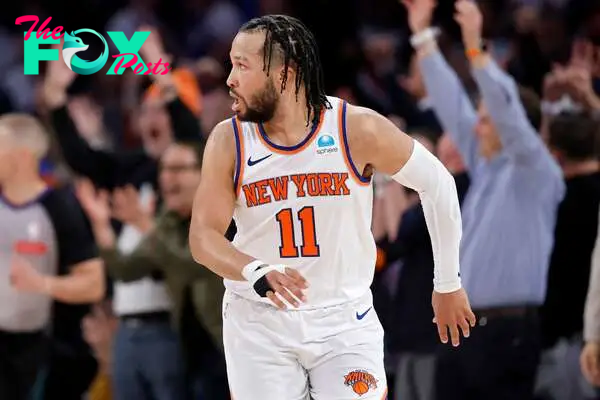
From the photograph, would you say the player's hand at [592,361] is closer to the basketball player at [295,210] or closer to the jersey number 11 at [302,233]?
the basketball player at [295,210]

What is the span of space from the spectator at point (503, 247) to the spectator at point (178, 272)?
141cm

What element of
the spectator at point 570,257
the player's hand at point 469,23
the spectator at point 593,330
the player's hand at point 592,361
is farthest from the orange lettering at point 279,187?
the spectator at point 570,257

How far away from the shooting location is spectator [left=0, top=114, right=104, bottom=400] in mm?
6734

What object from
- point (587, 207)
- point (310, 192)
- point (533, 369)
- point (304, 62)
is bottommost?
point (533, 369)

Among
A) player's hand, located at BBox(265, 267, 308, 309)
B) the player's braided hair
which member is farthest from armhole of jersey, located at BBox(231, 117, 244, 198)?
player's hand, located at BBox(265, 267, 308, 309)

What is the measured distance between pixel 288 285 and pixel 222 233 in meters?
0.47

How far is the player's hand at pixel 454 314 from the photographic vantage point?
14.2 ft

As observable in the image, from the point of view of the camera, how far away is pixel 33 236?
6.84 metres

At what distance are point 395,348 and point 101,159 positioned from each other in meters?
2.74

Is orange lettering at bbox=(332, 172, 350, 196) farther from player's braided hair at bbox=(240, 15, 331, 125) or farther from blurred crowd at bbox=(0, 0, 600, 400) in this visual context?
blurred crowd at bbox=(0, 0, 600, 400)

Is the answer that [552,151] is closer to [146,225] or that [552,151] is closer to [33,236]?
[146,225]

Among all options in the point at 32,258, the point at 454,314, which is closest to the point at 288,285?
the point at 454,314

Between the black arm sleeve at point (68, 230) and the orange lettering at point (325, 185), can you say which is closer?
the orange lettering at point (325, 185)

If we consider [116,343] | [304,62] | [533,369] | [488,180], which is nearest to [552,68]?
[488,180]
